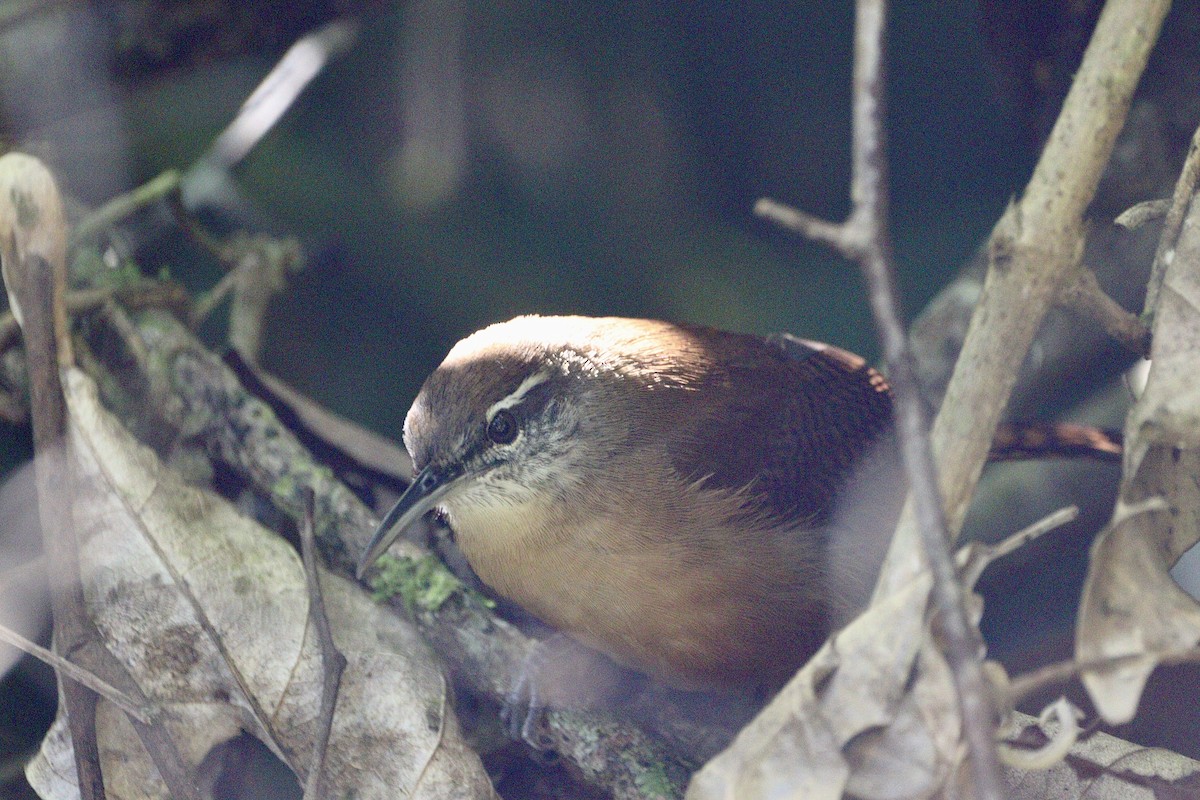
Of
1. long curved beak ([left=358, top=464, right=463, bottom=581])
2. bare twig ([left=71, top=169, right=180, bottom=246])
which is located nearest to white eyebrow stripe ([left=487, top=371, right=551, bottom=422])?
long curved beak ([left=358, top=464, right=463, bottom=581])

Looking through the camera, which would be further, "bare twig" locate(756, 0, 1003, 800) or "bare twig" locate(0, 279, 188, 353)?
"bare twig" locate(0, 279, 188, 353)

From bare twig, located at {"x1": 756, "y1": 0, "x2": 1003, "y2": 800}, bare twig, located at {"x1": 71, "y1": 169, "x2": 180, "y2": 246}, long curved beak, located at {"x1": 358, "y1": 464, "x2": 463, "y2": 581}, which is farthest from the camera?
bare twig, located at {"x1": 71, "y1": 169, "x2": 180, "y2": 246}

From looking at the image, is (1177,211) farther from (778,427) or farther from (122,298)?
(122,298)

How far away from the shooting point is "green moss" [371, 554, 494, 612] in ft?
9.08

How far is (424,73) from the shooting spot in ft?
14.6

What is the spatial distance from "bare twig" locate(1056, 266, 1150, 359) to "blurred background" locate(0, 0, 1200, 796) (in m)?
1.78

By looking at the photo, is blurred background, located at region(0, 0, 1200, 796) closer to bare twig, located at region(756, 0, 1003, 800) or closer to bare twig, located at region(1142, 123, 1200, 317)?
bare twig, located at region(1142, 123, 1200, 317)

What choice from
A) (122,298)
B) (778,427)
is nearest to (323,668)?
(778,427)

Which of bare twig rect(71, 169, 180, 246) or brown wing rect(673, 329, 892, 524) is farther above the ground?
bare twig rect(71, 169, 180, 246)

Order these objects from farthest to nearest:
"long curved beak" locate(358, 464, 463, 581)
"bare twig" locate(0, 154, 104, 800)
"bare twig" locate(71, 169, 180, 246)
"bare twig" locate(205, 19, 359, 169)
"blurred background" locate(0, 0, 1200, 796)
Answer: "blurred background" locate(0, 0, 1200, 796)
"bare twig" locate(205, 19, 359, 169)
"bare twig" locate(71, 169, 180, 246)
"long curved beak" locate(358, 464, 463, 581)
"bare twig" locate(0, 154, 104, 800)

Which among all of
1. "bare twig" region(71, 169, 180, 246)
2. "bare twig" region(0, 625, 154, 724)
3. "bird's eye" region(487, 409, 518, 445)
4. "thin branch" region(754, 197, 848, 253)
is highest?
"thin branch" region(754, 197, 848, 253)

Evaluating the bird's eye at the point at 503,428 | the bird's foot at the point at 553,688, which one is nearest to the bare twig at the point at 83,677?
the bird's foot at the point at 553,688

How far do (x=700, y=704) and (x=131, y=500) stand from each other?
153 cm

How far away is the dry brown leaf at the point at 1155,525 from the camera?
6.06ft
